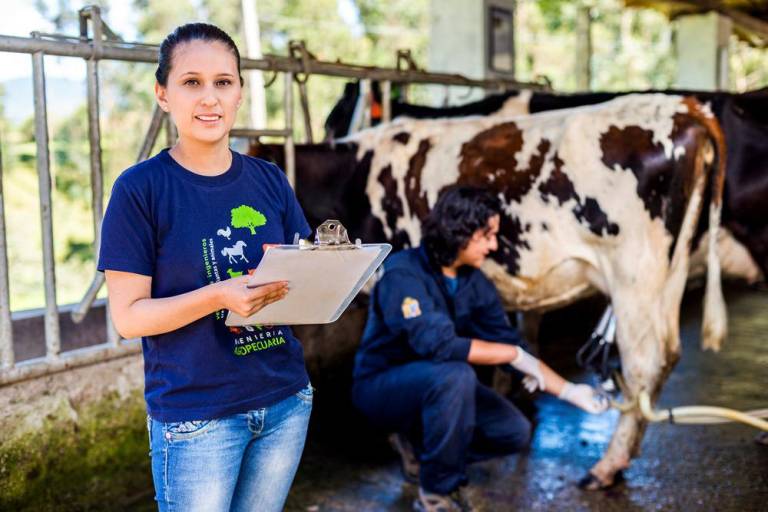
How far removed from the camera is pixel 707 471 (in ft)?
12.9

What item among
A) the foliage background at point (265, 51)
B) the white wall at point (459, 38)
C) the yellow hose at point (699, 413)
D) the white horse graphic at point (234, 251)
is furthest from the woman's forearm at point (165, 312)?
the foliage background at point (265, 51)

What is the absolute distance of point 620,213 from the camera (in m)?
3.88

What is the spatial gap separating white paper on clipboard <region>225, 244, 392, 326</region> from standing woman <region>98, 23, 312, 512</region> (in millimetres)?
46

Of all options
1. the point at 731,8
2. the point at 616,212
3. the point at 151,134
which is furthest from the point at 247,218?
the point at 731,8

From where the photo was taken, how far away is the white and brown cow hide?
12.6 feet

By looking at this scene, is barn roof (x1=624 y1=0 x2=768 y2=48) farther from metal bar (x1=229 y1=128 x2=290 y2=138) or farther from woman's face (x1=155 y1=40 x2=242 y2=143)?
woman's face (x1=155 y1=40 x2=242 y2=143)

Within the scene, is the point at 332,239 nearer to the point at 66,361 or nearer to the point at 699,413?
the point at 699,413

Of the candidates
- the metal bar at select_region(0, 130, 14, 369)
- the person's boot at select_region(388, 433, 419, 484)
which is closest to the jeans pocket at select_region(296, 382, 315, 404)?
the metal bar at select_region(0, 130, 14, 369)

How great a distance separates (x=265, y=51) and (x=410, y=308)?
77.1 feet

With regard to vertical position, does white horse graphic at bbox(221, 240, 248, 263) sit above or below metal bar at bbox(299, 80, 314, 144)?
below

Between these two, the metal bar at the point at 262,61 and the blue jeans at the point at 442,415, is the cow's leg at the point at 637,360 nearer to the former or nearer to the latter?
the blue jeans at the point at 442,415

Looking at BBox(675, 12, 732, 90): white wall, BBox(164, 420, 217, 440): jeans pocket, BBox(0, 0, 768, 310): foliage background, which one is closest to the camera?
BBox(164, 420, 217, 440): jeans pocket

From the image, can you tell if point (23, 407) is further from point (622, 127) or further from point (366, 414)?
point (622, 127)

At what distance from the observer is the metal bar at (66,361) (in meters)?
3.31
